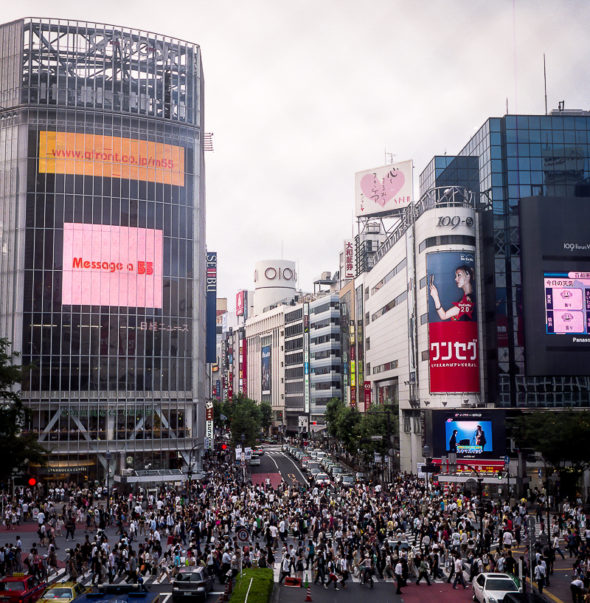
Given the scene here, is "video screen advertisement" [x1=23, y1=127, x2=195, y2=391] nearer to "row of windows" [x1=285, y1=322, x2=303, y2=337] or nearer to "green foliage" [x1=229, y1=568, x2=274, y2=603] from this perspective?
"green foliage" [x1=229, y1=568, x2=274, y2=603]

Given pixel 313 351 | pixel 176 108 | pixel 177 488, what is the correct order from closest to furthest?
pixel 177 488, pixel 176 108, pixel 313 351

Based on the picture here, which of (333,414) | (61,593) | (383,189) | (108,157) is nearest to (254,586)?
(61,593)

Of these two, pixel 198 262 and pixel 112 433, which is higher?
pixel 198 262

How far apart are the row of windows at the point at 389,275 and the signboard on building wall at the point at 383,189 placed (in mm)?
13114

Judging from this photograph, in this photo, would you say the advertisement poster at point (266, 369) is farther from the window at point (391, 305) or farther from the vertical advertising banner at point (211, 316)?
the window at point (391, 305)

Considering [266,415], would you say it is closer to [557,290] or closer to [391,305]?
[391,305]

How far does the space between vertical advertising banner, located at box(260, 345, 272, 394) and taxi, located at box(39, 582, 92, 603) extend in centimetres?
15242

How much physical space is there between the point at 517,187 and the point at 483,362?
56.0 ft

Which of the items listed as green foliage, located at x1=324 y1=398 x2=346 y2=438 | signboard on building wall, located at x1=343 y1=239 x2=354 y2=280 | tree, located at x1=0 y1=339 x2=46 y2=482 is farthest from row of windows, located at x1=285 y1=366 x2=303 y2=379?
tree, located at x1=0 y1=339 x2=46 y2=482

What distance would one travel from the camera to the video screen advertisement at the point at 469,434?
68.6 meters

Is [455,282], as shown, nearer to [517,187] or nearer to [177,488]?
[517,187]

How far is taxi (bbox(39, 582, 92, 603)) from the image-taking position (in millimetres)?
26500

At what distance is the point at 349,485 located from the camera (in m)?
66.5

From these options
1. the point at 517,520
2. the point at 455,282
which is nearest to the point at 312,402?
the point at 455,282
